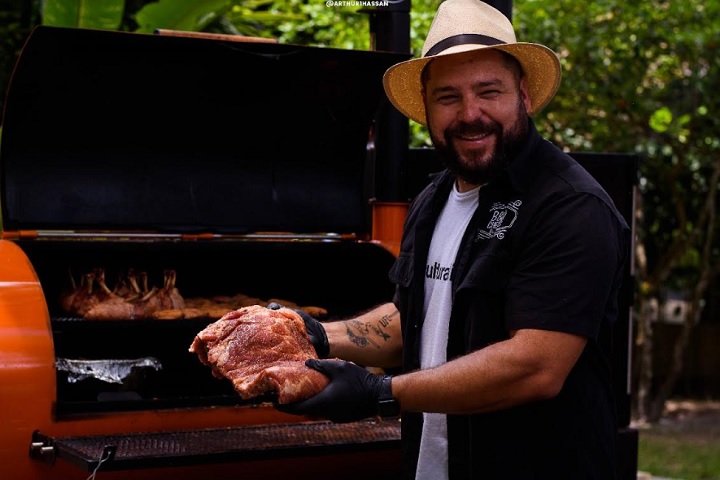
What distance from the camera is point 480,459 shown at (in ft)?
9.45

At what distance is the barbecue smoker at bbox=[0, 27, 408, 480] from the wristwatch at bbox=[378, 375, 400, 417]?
1.08 m

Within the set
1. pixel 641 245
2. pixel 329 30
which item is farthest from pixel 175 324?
pixel 641 245

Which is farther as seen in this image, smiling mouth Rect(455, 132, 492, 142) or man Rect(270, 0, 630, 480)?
smiling mouth Rect(455, 132, 492, 142)

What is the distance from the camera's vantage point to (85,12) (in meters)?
6.45

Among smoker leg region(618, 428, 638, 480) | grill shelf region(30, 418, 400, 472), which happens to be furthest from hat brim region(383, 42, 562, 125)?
smoker leg region(618, 428, 638, 480)

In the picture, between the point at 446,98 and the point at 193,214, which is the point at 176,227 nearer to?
the point at 193,214

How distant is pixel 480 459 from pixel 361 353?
0.65m

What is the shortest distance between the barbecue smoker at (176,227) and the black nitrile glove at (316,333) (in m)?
0.60

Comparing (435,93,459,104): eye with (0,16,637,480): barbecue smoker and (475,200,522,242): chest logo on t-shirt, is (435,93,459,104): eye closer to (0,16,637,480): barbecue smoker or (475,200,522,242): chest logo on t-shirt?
(475,200,522,242): chest logo on t-shirt

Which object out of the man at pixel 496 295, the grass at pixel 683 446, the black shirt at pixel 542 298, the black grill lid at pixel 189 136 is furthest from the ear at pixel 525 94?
the grass at pixel 683 446

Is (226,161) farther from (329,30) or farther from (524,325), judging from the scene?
(329,30)

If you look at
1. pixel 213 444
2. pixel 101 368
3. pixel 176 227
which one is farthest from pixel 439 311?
pixel 176 227

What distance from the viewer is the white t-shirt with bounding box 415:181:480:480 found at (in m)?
3.03

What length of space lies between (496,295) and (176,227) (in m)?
2.27
